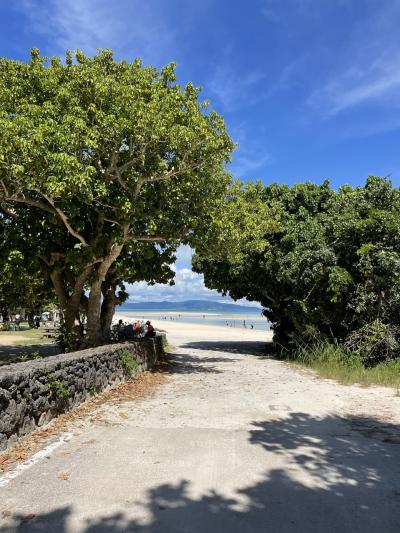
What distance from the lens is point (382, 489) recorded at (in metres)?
5.21

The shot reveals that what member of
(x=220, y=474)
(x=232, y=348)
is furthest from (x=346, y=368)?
(x=232, y=348)

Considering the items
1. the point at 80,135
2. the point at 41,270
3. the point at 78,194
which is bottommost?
the point at 41,270

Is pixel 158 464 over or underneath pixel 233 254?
underneath

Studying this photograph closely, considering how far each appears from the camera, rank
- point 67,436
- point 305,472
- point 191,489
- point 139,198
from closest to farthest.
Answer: point 191,489, point 305,472, point 67,436, point 139,198

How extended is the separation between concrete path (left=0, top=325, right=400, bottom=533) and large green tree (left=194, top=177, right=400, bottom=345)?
7191 millimetres

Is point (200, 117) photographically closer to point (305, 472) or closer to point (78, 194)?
point (78, 194)

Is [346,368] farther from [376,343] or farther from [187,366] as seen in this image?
[187,366]

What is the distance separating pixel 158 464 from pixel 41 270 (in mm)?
10934

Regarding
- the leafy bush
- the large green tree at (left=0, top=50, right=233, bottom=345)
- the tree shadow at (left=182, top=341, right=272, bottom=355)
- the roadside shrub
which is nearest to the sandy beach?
the tree shadow at (left=182, top=341, right=272, bottom=355)

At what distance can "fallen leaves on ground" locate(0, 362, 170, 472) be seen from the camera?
6.42m

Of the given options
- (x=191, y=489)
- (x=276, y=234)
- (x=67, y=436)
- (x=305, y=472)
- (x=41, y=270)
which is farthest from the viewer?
(x=276, y=234)

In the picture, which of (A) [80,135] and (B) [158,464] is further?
(A) [80,135]

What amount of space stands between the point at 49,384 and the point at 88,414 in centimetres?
136

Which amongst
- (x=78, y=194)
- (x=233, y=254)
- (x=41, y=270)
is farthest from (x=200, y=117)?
(x=41, y=270)
